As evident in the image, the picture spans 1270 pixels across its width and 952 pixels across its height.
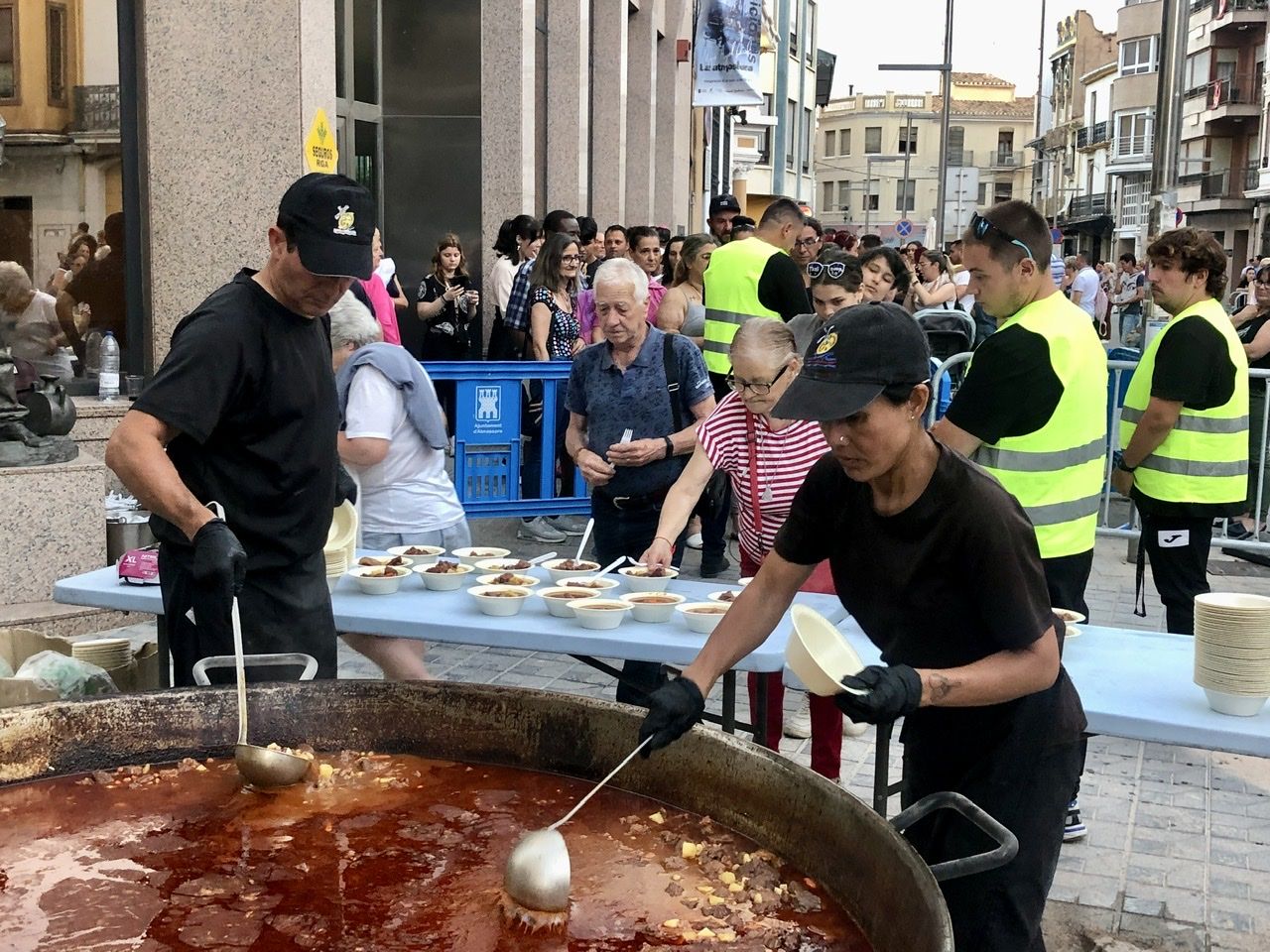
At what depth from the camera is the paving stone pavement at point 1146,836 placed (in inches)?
181

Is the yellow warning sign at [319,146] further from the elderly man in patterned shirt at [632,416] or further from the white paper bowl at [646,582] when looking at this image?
the white paper bowl at [646,582]

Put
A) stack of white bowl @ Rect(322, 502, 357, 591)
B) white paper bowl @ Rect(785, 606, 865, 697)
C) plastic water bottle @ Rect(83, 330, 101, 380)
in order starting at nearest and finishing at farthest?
white paper bowl @ Rect(785, 606, 865, 697) → stack of white bowl @ Rect(322, 502, 357, 591) → plastic water bottle @ Rect(83, 330, 101, 380)

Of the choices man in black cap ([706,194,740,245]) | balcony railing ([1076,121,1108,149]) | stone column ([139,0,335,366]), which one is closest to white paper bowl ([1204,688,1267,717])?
stone column ([139,0,335,366])

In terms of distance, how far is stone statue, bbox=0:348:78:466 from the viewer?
23.7ft

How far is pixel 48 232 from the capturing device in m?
8.84

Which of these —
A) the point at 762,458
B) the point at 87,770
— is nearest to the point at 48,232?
the point at 762,458

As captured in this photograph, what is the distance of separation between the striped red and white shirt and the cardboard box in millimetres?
2240

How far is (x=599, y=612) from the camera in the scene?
177 inches

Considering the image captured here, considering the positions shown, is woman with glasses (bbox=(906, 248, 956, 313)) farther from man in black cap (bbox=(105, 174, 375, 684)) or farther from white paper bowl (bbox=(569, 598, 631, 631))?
man in black cap (bbox=(105, 174, 375, 684))

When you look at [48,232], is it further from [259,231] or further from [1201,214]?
[1201,214]

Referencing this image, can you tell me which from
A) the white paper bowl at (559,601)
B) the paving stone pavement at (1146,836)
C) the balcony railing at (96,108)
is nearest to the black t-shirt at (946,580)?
the white paper bowl at (559,601)

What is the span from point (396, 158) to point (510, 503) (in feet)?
21.4

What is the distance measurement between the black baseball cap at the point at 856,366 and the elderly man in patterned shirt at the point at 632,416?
331cm

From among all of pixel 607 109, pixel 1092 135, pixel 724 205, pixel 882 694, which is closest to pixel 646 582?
pixel 882 694
